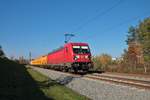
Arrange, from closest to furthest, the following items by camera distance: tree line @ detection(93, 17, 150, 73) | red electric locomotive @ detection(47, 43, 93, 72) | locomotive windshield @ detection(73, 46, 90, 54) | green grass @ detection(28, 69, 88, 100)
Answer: green grass @ detection(28, 69, 88, 100), red electric locomotive @ detection(47, 43, 93, 72), locomotive windshield @ detection(73, 46, 90, 54), tree line @ detection(93, 17, 150, 73)

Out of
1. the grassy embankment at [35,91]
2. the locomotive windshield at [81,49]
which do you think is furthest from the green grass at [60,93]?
the locomotive windshield at [81,49]

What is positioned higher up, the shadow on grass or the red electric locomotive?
the red electric locomotive

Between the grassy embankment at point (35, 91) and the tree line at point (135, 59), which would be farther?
the tree line at point (135, 59)

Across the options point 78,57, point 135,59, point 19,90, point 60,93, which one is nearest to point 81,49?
point 78,57

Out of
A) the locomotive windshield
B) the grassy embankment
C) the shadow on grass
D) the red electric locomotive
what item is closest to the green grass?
the grassy embankment

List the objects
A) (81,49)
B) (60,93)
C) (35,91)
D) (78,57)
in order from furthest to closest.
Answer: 1. (81,49)
2. (78,57)
3. (35,91)
4. (60,93)

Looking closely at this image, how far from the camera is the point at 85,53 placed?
29922 millimetres

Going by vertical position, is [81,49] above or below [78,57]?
above

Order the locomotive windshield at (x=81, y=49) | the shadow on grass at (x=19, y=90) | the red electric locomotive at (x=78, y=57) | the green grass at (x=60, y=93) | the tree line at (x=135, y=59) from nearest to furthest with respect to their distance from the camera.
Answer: the shadow on grass at (x=19, y=90), the green grass at (x=60, y=93), the red electric locomotive at (x=78, y=57), the locomotive windshield at (x=81, y=49), the tree line at (x=135, y=59)

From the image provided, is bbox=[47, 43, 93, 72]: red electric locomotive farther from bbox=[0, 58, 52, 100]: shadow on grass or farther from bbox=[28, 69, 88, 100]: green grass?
bbox=[28, 69, 88, 100]: green grass

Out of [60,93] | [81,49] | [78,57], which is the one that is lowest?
[60,93]

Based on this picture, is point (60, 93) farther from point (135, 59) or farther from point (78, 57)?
point (135, 59)

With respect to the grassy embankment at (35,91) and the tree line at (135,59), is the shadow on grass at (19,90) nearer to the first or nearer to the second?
the grassy embankment at (35,91)

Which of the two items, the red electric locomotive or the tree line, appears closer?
the red electric locomotive
